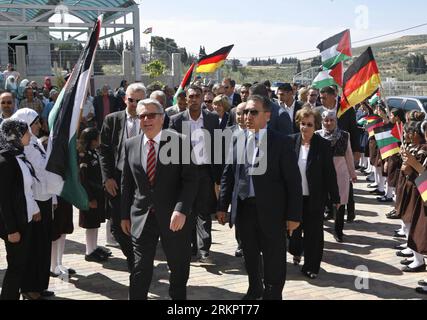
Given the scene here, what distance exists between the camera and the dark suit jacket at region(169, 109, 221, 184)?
263 inches

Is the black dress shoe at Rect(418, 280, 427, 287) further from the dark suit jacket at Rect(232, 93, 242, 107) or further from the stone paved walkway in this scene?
the dark suit jacket at Rect(232, 93, 242, 107)

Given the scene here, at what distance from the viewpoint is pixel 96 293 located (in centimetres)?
568

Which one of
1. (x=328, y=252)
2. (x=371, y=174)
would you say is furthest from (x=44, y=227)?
(x=371, y=174)

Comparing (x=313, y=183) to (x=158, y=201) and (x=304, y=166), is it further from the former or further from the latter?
(x=158, y=201)

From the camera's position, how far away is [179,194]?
464cm

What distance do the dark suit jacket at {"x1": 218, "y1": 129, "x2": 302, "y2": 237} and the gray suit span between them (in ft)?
2.21

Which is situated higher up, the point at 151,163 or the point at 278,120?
the point at 278,120

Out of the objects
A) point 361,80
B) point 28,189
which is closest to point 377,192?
point 361,80

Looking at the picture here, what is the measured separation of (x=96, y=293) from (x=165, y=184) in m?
1.88

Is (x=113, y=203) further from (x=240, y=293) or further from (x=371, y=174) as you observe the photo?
(x=371, y=174)

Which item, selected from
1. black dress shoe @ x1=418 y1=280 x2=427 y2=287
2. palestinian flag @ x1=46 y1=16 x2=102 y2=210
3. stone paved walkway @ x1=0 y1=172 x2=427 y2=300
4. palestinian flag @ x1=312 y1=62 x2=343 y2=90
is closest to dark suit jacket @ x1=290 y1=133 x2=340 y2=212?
stone paved walkway @ x1=0 y1=172 x2=427 y2=300

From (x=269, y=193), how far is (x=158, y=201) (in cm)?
105

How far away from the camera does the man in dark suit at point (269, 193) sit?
4801 mm

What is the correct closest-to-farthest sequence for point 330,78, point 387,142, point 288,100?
point 387,142
point 288,100
point 330,78
